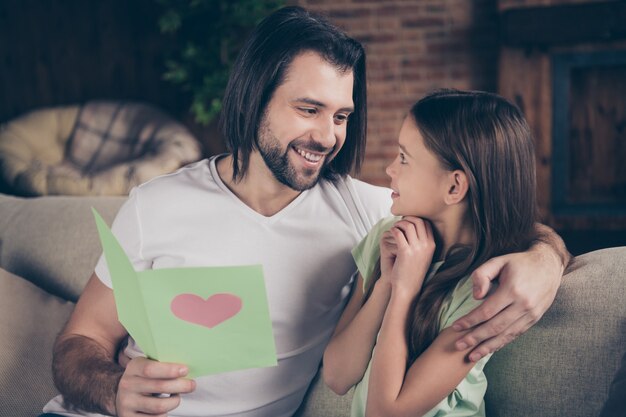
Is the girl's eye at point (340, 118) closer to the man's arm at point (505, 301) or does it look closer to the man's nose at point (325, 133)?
the man's nose at point (325, 133)

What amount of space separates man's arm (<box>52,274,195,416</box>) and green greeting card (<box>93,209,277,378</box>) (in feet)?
0.20

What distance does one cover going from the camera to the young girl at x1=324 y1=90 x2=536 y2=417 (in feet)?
3.84

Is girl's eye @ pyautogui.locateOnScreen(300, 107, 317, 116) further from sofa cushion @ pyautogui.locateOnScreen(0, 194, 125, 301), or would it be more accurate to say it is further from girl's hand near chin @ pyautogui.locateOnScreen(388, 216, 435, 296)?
sofa cushion @ pyautogui.locateOnScreen(0, 194, 125, 301)

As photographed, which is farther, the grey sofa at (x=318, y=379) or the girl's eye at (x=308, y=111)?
the girl's eye at (x=308, y=111)

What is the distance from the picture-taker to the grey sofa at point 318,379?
4.22 feet

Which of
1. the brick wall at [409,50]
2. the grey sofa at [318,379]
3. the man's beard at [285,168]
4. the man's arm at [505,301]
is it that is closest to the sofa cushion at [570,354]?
the grey sofa at [318,379]

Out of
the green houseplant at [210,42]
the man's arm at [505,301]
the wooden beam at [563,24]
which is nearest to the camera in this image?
the man's arm at [505,301]

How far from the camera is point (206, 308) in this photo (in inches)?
39.1

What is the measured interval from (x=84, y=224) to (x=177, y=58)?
3.43m

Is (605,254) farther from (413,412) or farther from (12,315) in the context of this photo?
(12,315)

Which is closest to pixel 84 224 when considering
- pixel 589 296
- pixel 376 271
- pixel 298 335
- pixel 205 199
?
pixel 205 199

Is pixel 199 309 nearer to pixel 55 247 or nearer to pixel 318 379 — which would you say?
pixel 318 379

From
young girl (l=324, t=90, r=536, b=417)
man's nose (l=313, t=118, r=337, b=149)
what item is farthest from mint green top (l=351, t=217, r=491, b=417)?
man's nose (l=313, t=118, r=337, b=149)

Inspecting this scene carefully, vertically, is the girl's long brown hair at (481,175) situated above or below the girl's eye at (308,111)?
below
